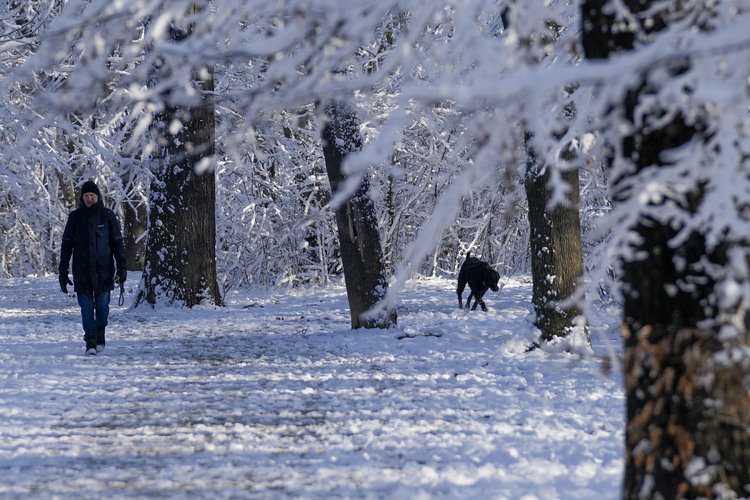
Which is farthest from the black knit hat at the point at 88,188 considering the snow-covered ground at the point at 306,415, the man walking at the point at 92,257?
the snow-covered ground at the point at 306,415

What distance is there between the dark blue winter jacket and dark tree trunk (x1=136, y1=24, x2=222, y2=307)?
3.54m

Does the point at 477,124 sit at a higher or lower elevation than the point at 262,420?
higher

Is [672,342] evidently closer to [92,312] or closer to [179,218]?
[92,312]

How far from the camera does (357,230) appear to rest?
10219mm

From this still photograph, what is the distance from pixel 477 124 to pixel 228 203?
17.1 meters

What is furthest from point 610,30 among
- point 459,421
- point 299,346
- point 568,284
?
point 299,346

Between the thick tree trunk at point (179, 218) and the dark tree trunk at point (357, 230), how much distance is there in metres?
3.29

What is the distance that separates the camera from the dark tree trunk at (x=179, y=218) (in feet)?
41.7

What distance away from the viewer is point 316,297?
16.1 metres

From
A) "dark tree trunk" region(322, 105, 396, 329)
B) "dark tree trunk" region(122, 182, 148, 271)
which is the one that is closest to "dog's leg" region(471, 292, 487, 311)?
"dark tree trunk" region(322, 105, 396, 329)

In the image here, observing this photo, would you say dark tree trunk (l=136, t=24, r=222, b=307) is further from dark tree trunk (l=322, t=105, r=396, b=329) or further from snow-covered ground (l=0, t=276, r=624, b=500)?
dark tree trunk (l=322, t=105, r=396, b=329)

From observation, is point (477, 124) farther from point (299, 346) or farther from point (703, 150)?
point (299, 346)

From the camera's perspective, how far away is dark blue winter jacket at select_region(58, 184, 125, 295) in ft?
29.0

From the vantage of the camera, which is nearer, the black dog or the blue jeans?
the blue jeans
